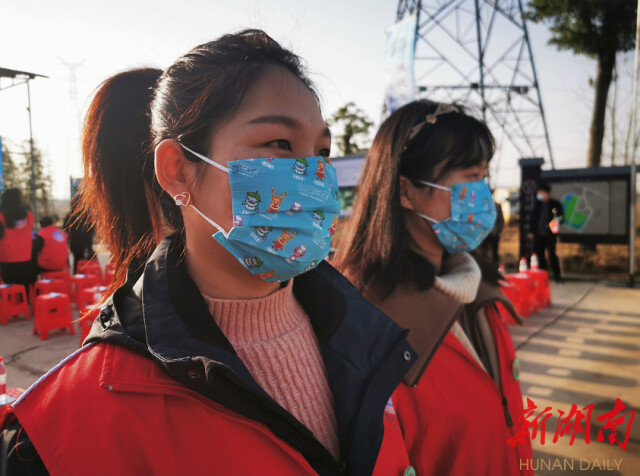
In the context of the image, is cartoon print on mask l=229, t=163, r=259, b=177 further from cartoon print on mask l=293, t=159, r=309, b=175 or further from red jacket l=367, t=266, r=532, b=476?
red jacket l=367, t=266, r=532, b=476

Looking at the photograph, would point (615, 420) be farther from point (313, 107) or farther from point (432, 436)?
point (313, 107)

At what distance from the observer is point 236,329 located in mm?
1107

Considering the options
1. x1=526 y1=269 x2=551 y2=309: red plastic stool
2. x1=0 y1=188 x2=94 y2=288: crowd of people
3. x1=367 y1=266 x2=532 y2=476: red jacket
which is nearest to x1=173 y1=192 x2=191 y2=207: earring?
x1=367 y1=266 x2=532 y2=476: red jacket

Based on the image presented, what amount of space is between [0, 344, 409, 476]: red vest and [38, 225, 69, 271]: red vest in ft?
24.8

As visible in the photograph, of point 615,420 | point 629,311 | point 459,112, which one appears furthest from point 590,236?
point 459,112

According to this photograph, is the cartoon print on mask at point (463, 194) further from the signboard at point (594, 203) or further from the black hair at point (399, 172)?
the signboard at point (594, 203)

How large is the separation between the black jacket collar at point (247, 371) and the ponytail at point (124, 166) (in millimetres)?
155

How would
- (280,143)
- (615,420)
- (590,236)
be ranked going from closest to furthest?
(280,143), (615,420), (590,236)

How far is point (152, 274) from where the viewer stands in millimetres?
1042

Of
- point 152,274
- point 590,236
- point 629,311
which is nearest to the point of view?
point 152,274

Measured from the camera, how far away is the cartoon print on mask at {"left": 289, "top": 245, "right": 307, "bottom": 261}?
1.17 meters

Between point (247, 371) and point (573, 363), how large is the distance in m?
4.99

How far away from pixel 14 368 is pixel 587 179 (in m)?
10.2

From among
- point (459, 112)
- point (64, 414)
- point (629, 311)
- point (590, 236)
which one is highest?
point (459, 112)
